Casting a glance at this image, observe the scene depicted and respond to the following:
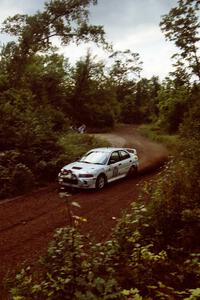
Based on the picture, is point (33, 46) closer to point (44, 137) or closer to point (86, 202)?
→ point (44, 137)

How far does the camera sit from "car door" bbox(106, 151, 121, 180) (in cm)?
1704

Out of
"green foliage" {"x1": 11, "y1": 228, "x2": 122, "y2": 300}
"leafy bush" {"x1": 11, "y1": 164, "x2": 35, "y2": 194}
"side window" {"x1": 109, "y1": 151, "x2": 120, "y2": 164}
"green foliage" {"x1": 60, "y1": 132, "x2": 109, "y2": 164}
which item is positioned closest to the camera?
"green foliage" {"x1": 11, "y1": 228, "x2": 122, "y2": 300}

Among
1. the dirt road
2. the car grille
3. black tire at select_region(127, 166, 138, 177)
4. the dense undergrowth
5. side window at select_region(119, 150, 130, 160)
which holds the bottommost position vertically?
the dirt road

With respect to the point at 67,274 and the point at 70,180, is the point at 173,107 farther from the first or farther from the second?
the point at 67,274

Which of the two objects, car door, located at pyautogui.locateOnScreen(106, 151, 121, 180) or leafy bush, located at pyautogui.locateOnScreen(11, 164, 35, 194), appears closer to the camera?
leafy bush, located at pyautogui.locateOnScreen(11, 164, 35, 194)

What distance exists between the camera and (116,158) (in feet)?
58.3

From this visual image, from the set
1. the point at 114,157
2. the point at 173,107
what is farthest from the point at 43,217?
the point at 173,107

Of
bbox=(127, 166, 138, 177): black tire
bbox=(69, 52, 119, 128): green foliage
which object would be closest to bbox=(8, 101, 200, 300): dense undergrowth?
bbox=(127, 166, 138, 177): black tire

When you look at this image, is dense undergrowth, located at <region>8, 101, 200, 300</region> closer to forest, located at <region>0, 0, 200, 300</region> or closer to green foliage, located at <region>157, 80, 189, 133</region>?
forest, located at <region>0, 0, 200, 300</region>

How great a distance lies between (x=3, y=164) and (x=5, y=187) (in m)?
1.84

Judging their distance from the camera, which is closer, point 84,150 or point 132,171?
point 132,171

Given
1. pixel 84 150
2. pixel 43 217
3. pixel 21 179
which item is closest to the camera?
pixel 43 217

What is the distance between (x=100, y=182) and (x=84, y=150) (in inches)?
296

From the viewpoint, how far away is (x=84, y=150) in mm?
23719
